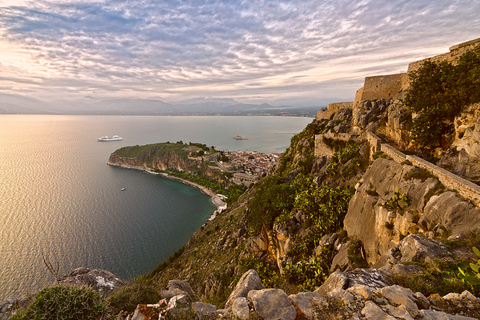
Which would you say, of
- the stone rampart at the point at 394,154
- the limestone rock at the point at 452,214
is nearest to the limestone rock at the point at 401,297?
the limestone rock at the point at 452,214

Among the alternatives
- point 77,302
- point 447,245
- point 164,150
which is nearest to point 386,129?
point 447,245

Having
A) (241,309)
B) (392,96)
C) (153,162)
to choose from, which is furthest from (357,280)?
(153,162)

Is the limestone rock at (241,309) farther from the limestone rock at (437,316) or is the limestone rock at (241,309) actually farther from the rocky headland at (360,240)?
the limestone rock at (437,316)

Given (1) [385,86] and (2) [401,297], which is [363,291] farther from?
(1) [385,86]

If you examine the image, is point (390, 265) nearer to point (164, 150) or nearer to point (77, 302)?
point (77, 302)

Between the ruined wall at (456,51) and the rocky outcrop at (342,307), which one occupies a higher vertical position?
the ruined wall at (456,51)

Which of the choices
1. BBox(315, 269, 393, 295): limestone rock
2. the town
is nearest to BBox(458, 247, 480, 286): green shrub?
BBox(315, 269, 393, 295): limestone rock

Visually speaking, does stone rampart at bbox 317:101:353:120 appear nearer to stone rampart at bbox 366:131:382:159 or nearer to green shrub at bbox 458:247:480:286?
stone rampart at bbox 366:131:382:159
